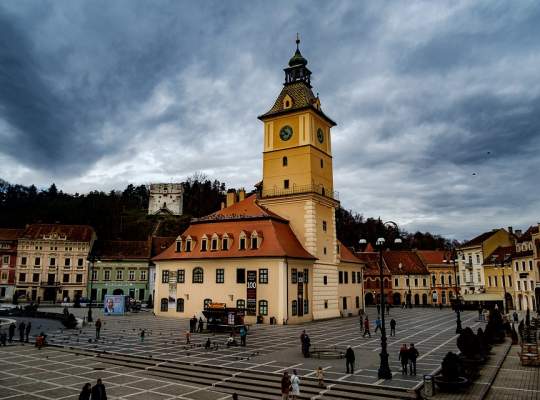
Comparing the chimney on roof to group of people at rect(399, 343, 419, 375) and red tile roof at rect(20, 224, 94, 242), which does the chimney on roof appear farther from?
group of people at rect(399, 343, 419, 375)

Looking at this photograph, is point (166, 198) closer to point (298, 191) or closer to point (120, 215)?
point (120, 215)

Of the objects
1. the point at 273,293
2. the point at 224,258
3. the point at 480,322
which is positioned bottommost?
the point at 480,322

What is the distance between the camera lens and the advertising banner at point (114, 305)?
52906 mm

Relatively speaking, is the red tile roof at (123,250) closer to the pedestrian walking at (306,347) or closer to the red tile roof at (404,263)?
the red tile roof at (404,263)

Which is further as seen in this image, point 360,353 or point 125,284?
point 125,284

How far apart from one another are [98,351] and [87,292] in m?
55.1

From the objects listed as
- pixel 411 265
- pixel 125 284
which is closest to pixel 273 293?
pixel 125 284

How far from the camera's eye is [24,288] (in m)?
75.2

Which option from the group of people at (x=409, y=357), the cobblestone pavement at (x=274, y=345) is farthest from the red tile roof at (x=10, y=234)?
the group of people at (x=409, y=357)

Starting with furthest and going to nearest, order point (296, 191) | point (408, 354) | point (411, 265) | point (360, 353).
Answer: point (411, 265) < point (296, 191) < point (360, 353) < point (408, 354)

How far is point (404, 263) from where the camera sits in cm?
8750

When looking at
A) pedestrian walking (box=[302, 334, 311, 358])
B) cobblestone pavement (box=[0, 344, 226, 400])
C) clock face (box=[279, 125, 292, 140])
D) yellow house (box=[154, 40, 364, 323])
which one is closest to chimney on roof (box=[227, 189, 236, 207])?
yellow house (box=[154, 40, 364, 323])

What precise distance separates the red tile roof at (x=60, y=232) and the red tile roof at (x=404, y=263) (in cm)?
5842

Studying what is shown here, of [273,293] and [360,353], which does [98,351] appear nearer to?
[360,353]
